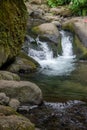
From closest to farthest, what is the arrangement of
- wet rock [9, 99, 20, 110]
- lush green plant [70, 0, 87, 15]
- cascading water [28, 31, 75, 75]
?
wet rock [9, 99, 20, 110], cascading water [28, 31, 75, 75], lush green plant [70, 0, 87, 15]

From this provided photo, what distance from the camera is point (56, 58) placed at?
16906 millimetres

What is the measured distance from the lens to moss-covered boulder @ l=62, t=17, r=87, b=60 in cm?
1708

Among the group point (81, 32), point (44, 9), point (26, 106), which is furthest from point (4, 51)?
point (44, 9)

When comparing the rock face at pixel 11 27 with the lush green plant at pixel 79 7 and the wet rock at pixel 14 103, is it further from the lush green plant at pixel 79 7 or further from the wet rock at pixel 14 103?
the lush green plant at pixel 79 7

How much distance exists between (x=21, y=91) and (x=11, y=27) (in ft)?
15.0

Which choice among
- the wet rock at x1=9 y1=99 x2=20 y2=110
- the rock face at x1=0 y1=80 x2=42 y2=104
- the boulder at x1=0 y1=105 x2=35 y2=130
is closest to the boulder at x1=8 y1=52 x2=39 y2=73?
the rock face at x1=0 y1=80 x2=42 y2=104

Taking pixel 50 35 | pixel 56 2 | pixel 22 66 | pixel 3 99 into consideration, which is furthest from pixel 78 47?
pixel 56 2

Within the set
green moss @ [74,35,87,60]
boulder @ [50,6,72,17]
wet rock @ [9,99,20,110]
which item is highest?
boulder @ [50,6,72,17]

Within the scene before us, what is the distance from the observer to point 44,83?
11859mm

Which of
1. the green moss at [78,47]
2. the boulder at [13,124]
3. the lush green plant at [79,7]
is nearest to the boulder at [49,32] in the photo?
the green moss at [78,47]

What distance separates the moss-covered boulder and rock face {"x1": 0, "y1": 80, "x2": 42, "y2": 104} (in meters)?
8.04

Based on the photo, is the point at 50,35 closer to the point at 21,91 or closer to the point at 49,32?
the point at 49,32

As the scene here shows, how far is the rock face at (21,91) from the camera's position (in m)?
8.84

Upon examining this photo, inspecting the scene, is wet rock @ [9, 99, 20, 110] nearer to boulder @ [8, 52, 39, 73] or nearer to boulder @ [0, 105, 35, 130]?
boulder @ [0, 105, 35, 130]
